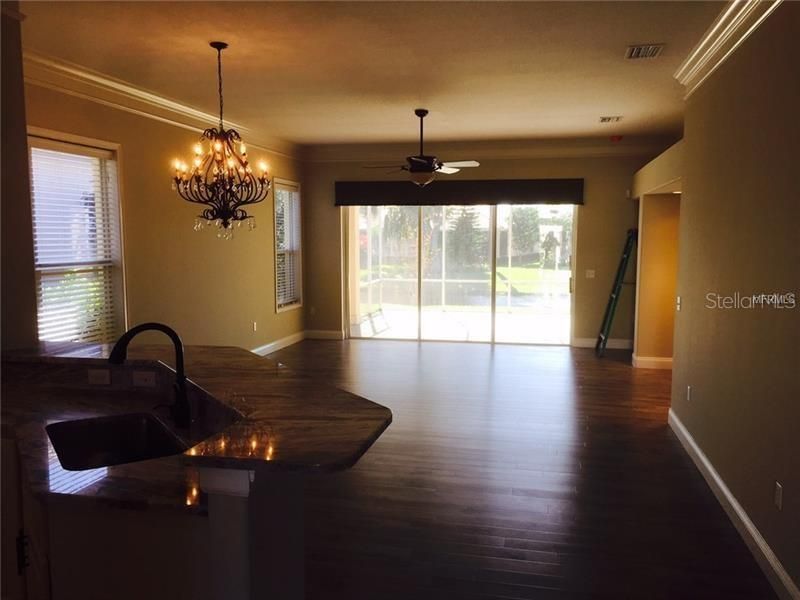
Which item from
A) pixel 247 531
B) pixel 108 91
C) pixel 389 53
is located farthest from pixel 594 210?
pixel 247 531

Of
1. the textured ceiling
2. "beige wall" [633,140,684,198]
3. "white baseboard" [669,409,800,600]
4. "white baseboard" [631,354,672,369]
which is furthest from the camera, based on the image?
"white baseboard" [631,354,672,369]

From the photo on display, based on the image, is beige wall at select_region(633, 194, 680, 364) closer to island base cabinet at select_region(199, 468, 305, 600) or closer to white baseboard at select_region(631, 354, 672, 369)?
white baseboard at select_region(631, 354, 672, 369)

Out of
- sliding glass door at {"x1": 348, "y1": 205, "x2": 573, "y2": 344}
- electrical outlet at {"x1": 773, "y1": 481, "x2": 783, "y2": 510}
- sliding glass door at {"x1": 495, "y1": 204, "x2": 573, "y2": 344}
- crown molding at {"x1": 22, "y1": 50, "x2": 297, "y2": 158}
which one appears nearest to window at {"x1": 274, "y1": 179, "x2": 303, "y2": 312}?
sliding glass door at {"x1": 348, "y1": 205, "x2": 573, "y2": 344}

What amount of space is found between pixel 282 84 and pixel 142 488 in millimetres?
4080

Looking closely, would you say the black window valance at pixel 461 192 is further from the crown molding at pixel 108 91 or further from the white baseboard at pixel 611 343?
the crown molding at pixel 108 91

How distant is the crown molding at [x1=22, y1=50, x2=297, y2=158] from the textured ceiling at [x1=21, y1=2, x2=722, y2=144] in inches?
5.2

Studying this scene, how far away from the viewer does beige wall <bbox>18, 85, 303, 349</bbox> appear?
485 centimetres

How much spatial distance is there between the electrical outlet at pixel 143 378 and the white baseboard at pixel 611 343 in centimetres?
686

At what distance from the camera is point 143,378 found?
9.04 feet

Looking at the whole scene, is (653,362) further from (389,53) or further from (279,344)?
(389,53)

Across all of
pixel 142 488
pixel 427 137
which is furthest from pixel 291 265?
pixel 142 488

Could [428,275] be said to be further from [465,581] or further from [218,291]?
[465,581]

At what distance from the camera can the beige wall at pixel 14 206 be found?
2.77 metres

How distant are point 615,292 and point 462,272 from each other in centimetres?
220
